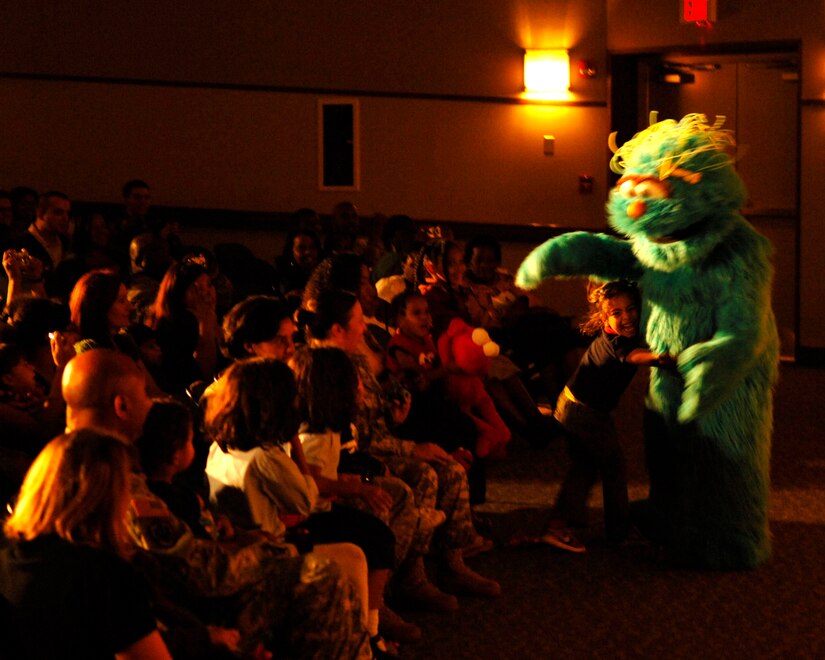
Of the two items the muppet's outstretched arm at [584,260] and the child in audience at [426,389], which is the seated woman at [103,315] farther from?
the muppet's outstretched arm at [584,260]

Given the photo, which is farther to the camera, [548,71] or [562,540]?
[548,71]

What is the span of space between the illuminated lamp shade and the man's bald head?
22.0 feet

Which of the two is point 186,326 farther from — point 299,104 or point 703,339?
point 299,104

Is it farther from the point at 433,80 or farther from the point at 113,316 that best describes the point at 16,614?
the point at 433,80

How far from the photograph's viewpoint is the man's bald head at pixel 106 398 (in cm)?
299

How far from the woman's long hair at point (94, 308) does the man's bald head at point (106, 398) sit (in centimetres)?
129

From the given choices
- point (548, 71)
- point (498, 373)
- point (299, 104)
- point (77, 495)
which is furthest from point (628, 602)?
point (299, 104)

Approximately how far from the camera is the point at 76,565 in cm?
232

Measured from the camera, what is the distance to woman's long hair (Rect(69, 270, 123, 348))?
4324 mm

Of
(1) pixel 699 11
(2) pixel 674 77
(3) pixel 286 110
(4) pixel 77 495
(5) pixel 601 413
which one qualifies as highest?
(1) pixel 699 11

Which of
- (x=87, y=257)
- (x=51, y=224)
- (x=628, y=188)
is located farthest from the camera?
(x=51, y=224)

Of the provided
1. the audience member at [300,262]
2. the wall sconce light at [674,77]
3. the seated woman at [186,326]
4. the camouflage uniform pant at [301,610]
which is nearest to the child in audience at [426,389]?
the seated woman at [186,326]

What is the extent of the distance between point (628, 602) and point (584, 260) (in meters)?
1.23

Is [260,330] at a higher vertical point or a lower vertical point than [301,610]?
higher
